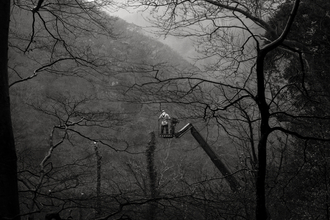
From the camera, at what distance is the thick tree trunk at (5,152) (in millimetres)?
2322

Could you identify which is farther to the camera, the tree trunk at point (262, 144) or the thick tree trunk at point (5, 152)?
the thick tree trunk at point (5, 152)

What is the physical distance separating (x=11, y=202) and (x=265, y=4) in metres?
5.99

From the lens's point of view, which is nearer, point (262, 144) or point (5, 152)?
point (262, 144)

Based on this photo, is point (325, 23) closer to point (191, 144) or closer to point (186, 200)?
point (186, 200)

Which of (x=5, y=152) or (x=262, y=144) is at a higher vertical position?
(x=262, y=144)

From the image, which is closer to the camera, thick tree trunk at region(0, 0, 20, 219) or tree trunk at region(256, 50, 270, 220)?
tree trunk at region(256, 50, 270, 220)

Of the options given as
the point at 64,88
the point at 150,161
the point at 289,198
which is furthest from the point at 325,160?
the point at 64,88

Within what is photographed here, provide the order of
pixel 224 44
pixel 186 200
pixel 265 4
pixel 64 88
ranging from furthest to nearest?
pixel 64 88 < pixel 265 4 < pixel 224 44 < pixel 186 200

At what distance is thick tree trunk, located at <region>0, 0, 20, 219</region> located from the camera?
7.62ft

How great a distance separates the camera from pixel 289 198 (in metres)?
6.61

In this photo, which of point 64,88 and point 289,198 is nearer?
point 289,198

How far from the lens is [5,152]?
2367 mm

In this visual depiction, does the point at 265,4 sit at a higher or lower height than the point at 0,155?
higher

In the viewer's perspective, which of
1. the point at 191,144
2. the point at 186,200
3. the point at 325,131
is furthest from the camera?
the point at 191,144
